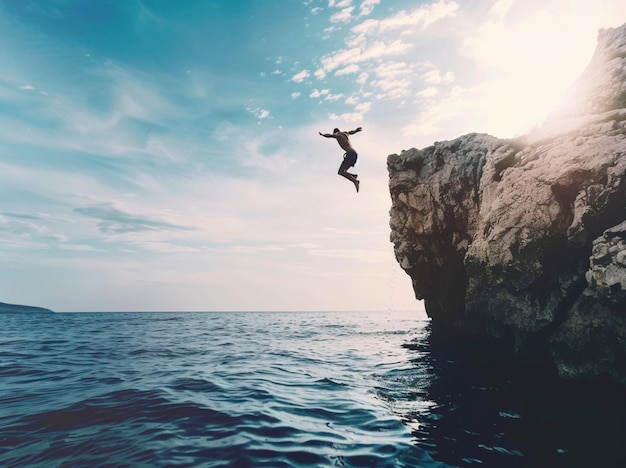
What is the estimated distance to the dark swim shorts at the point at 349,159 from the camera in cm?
1479

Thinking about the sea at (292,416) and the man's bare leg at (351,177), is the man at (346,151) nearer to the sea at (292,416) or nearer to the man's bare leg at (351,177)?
the man's bare leg at (351,177)

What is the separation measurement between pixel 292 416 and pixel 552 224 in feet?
41.1

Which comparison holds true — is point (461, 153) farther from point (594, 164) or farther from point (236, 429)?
point (236, 429)

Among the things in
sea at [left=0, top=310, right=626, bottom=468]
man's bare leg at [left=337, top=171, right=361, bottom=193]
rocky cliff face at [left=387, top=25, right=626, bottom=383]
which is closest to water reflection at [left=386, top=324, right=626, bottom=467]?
sea at [left=0, top=310, right=626, bottom=468]

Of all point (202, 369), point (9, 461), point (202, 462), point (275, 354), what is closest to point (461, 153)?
point (275, 354)

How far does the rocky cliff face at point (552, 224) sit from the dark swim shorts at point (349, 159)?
7500 mm

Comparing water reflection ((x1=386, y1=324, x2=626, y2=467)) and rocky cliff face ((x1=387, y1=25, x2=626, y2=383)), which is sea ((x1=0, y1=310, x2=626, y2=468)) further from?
rocky cliff face ((x1=387, y1=25, x2=626, y2=383))

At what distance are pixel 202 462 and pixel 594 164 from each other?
15.3 meters

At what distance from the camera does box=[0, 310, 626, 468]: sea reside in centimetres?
662

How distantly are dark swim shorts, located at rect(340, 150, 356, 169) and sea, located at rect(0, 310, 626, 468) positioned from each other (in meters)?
9.21

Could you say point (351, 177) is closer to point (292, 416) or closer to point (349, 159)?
point (349, 159)

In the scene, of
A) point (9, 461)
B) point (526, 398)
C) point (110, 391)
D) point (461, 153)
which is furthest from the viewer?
point (461, 153)

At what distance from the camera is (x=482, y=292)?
17.5m

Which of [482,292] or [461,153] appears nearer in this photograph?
[482,292]
